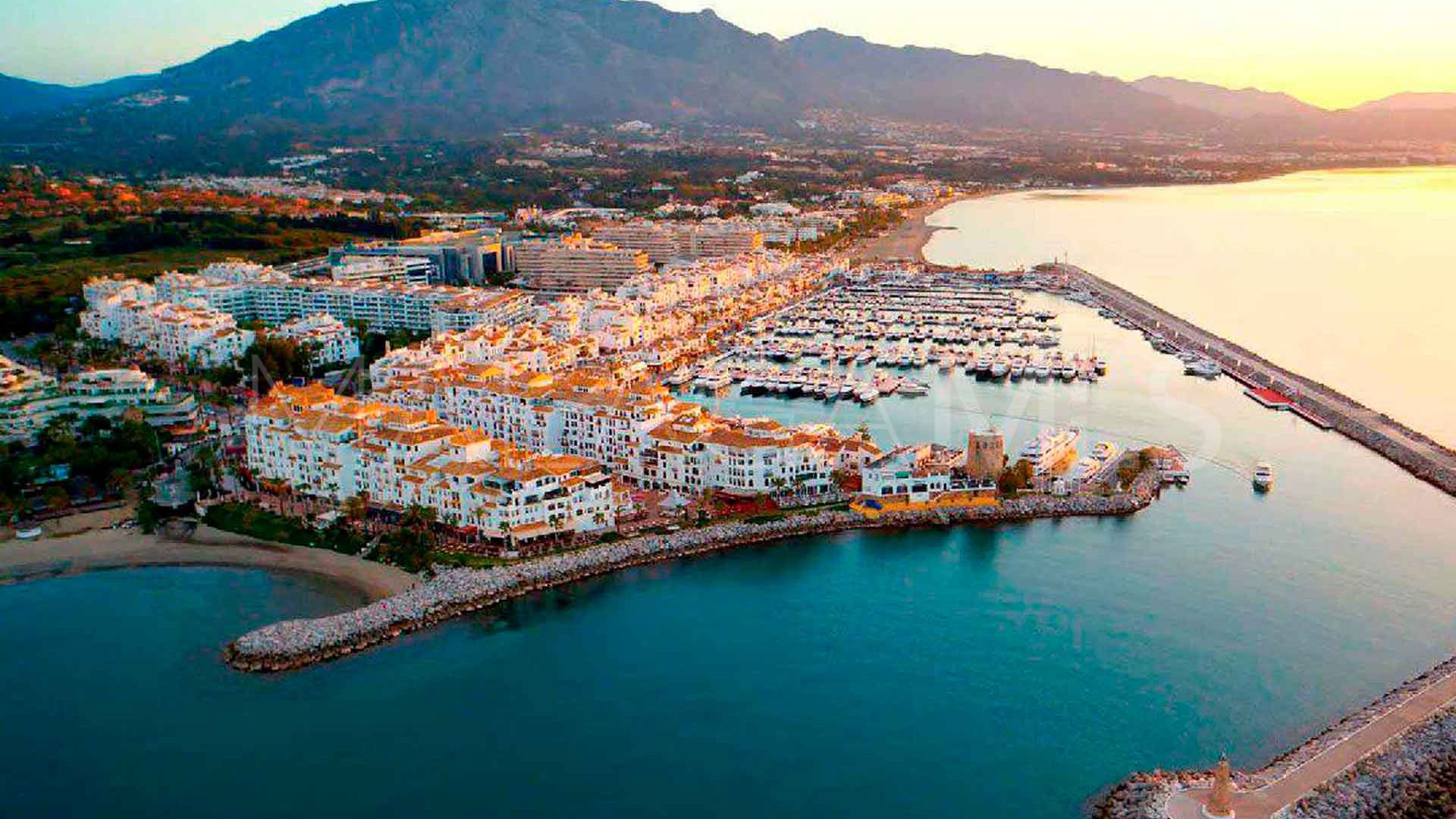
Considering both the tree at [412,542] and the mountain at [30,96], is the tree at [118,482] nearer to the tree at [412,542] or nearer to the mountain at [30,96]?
the tree at [412,542]

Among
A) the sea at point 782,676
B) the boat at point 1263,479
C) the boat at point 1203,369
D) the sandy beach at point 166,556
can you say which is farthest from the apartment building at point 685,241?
the sandy beach at point 166,556

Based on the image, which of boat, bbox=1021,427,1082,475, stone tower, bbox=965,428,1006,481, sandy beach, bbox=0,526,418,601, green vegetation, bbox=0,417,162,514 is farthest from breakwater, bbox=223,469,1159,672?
green vegetation, bbox=0,417,162,514

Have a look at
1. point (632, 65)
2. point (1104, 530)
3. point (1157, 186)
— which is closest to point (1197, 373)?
point (1104, 530)

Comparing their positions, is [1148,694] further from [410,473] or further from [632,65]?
[632,65]

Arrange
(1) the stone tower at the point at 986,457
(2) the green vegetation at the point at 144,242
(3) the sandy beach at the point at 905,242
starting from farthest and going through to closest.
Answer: (3) the sandy beach at the point at 905,242
(2) the green vegetation at the point at 144,242
(1) the stone tower at the point at 986,457

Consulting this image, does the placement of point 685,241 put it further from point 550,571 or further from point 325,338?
point 550,571

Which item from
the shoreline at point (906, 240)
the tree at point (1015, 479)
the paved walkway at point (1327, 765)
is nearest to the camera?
the paved walkway at point (1327, 765)

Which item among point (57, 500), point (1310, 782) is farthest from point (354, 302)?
point (1310, 782)
